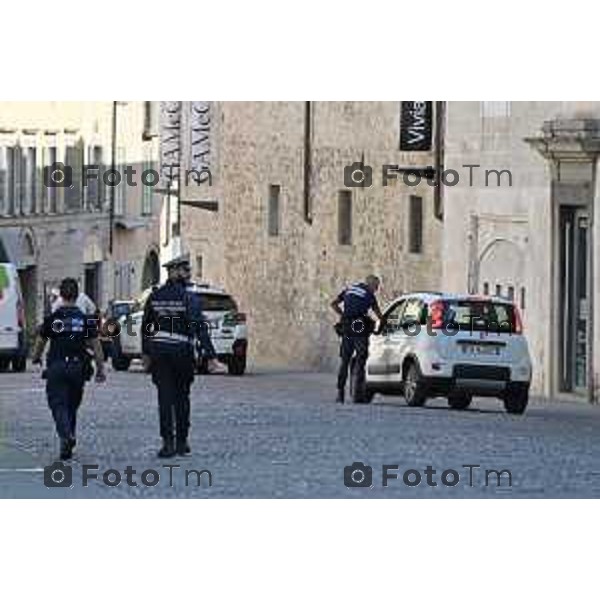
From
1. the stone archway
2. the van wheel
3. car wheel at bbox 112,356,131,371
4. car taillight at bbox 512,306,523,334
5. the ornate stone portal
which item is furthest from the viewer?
the van wheel

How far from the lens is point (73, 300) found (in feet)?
90.1

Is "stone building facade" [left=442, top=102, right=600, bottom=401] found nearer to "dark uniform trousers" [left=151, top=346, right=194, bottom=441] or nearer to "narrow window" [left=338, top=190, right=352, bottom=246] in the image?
"narrow window" [left=338, top=190, right=352, bottom=246]

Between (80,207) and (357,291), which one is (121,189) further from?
(357,291)

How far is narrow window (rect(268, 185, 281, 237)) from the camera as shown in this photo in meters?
37.2

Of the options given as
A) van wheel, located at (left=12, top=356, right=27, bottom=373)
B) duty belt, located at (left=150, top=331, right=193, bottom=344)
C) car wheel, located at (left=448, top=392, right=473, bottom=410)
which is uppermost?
duty belt, located at (left=150, top=331, right=193, bottom=344)

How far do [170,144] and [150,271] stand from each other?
132 centimetres

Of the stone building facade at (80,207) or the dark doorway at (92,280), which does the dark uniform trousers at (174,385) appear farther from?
the dark doorway at (92,280)

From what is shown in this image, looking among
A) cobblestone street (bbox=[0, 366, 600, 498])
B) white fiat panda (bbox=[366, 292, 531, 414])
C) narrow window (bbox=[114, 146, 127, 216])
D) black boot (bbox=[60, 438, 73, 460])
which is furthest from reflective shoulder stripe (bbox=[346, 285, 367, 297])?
black boot (bbox=[60, 438, 73, 460])

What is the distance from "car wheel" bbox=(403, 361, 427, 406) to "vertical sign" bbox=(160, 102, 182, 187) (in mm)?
3224

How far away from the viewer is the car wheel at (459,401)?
35188 millimetres

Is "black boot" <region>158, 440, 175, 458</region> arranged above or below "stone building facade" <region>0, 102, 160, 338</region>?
below

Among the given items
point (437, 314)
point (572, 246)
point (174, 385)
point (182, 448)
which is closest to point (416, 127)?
point (572, 246)

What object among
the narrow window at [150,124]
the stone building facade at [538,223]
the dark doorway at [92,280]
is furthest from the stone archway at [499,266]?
the narrow window at [150,124]

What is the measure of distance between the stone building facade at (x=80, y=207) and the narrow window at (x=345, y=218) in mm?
4109
